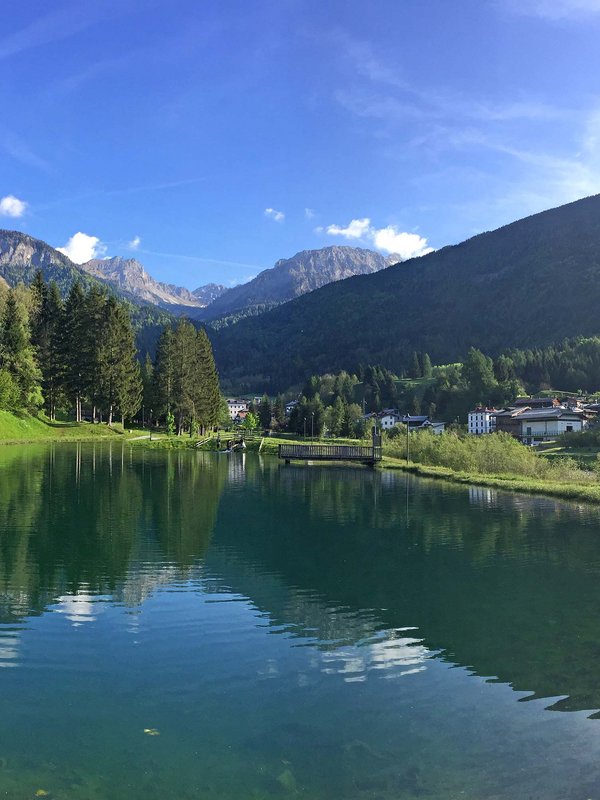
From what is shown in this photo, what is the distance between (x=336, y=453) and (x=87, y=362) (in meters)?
38.2

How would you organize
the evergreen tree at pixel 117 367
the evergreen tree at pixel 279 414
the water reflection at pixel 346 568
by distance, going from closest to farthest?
the water reflection at pixel 346 568 → the evergreen tree at pixel 117 367 → the evergreen tree at pixel 279 414

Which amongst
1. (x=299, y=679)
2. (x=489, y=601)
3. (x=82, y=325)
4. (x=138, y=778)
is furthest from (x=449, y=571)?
(x=82, y=325)

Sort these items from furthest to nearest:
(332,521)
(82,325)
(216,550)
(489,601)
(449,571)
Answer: (82,325)
(332,521)
(216,550)
(449,571)
(489,601)

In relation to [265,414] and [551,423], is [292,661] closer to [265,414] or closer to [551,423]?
[551,423]

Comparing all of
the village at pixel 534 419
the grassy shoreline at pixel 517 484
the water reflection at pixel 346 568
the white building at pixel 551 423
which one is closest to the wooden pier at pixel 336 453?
the grassy shoreline at pixel 517 484

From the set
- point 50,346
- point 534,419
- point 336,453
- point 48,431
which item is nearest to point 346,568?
point 336,453

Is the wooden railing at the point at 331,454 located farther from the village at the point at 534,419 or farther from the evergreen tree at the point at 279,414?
the evergreen tree at the point at 279,414

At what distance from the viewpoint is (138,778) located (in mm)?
8305

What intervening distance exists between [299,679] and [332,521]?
1984cm

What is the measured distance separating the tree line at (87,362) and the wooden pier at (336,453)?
25.8 meters

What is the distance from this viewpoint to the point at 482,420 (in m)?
172

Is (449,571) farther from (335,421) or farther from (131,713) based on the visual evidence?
(335,421)

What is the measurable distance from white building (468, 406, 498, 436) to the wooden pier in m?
93.0

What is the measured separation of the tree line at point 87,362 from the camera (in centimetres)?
7850
